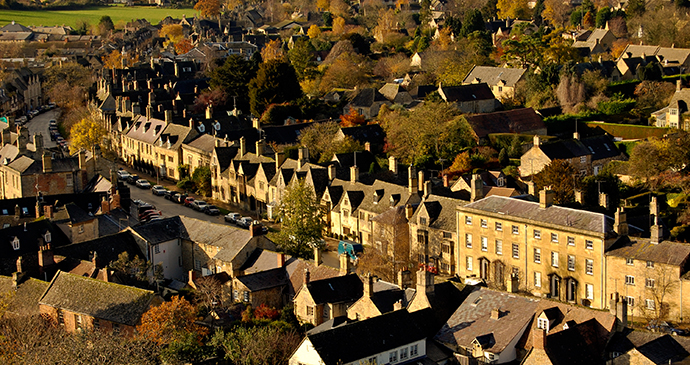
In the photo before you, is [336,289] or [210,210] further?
[210,210]

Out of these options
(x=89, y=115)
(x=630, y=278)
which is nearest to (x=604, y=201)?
(x=630, y=278)

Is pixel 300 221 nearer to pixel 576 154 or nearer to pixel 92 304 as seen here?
pixel 92 304

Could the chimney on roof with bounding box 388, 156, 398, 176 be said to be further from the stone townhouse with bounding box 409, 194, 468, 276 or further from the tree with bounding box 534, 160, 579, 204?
the stone townhouse with bounding box 409, 194, 468, 276

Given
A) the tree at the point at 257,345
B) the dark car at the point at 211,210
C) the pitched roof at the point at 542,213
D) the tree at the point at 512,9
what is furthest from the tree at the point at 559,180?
the tree at the point at 512,9

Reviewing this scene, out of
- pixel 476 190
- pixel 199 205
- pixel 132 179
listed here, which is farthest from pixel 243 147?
pixel 476 190

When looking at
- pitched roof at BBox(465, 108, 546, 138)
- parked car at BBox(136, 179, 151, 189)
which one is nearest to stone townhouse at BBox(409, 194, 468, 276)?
pitched roof at BBox(465, 108, 546, 138)

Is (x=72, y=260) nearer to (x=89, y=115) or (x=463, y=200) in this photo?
(x=463, y=200)

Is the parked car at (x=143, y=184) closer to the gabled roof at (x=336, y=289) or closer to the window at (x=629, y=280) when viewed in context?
the gabled roof at (x=336, y=289)
